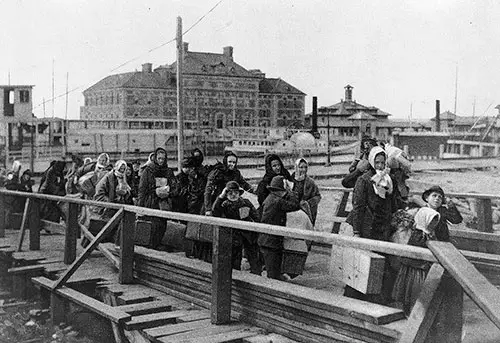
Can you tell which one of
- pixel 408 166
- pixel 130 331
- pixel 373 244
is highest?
pixel 408 166

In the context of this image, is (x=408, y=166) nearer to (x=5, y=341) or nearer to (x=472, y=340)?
(x=472, y=340)

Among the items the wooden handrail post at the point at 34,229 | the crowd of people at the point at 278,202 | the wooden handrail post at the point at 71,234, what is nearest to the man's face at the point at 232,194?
the crowd of people at the point at 278,202

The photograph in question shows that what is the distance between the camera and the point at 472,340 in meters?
4.92

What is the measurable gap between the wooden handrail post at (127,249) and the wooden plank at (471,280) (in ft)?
14.9

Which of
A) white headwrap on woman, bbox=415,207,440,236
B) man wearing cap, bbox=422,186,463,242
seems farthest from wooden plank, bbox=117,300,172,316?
man wearing cap, bbox=422,186,463,242

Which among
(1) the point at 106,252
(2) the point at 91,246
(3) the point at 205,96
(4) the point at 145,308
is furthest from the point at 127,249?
(3) the point at 205,96

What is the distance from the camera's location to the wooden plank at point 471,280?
2.87 metres

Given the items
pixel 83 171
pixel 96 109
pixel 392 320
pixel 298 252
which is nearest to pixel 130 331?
pixel 298 252

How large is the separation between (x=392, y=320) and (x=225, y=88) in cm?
7105

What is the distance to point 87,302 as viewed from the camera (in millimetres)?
6820

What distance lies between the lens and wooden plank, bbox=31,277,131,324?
602cm

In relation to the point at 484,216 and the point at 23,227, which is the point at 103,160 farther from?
the point at 484,216

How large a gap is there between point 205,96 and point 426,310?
70.7 meters

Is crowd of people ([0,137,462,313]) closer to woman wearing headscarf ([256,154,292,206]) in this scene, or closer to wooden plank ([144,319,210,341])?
woman wearing headscarf ([256,154,292,206])
